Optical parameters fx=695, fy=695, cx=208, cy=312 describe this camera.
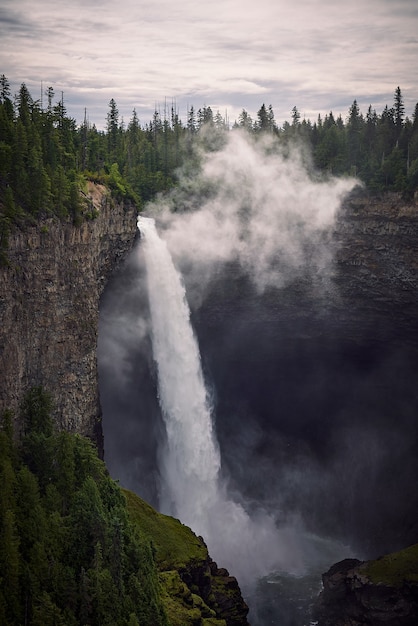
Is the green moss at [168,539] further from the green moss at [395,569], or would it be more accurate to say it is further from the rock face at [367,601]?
the green moss at [395,569]

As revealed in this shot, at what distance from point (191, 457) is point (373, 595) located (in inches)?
771

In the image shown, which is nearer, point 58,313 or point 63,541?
point 63,541

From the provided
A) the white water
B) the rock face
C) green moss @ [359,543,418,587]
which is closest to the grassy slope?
the white water

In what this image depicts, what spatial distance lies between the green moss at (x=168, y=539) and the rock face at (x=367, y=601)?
1166 centimetres

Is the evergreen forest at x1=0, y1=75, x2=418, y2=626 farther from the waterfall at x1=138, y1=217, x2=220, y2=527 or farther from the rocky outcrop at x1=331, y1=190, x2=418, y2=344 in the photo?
the rocky outcrop at x1=331, y1=190, x2=418, y2=344

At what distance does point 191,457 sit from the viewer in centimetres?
6350

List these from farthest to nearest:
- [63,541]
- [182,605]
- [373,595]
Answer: [373,595] < [182,605] < [63,541]

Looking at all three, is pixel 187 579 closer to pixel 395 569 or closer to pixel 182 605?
pixel 182 605

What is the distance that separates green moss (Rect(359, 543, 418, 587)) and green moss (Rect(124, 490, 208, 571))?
45.1 ft

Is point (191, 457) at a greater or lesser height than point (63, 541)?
greater

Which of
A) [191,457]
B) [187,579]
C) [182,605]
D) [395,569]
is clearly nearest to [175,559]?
[187,579]

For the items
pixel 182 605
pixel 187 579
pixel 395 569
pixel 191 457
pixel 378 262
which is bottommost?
pixel 182 605

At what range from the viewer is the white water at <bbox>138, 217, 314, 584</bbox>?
60312mm

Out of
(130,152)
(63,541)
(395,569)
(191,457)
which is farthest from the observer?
(130,152)
